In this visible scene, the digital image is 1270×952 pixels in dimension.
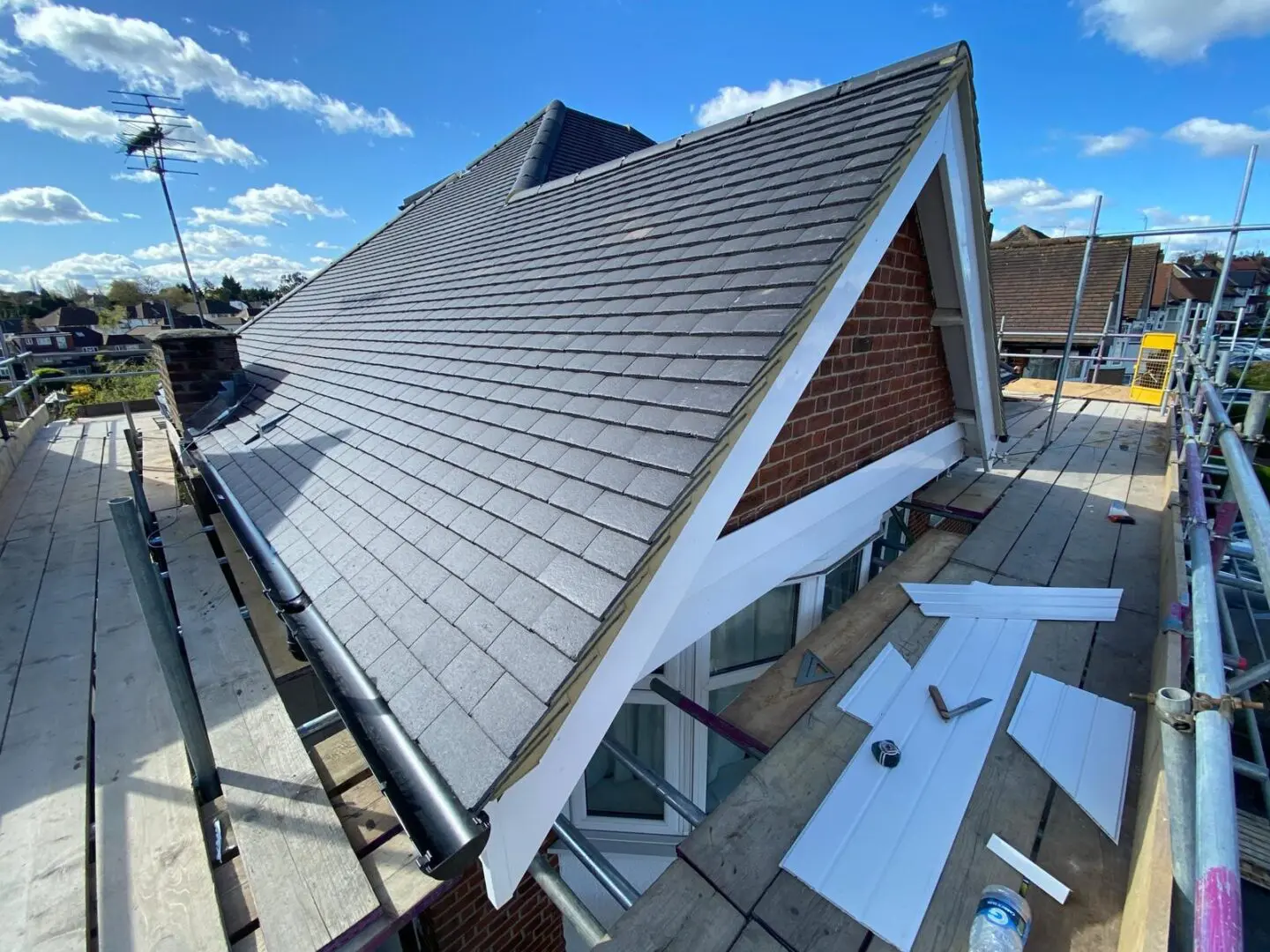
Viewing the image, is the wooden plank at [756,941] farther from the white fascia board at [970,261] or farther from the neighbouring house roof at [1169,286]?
the neighbouring house roof at [1169,286]

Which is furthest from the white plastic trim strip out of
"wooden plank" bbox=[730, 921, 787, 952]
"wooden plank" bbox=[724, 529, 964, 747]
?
"wooden plank" bbox=[724, 529, 964, 747]

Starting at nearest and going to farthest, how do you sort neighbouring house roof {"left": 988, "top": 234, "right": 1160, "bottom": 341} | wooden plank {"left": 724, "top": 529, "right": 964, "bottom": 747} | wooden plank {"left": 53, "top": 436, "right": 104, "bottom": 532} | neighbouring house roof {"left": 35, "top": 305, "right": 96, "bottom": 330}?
wooden plank {"left": 724, "top": 529, "right": 964, "bottom": 747} < wooden plank {"left": 53, "top": 436, "right": 104, "bottom": 532} < neighbouring house roof {"left": 988, "top": 234, "right": 1160, "bottom": 341} < neighbouring house roof {"left": 35, "top": 305, "right": 96, "bottom": 330}

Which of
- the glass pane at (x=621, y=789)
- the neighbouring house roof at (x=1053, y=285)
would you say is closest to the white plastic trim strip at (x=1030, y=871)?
the glass pane at (x=621, y=789)

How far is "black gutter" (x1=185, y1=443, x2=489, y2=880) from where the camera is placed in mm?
1558

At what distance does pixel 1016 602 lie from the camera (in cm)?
361

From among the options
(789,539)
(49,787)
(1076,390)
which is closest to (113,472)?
(49,787)

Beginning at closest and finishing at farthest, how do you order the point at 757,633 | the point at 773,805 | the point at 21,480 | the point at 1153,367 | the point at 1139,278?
1. the point at 773,805
2. the point at 757,633
3. the point at 21,480
4. the point at 1153,367
5. the point at 1139,278

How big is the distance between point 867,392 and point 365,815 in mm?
3864

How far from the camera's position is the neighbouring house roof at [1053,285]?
17.8m

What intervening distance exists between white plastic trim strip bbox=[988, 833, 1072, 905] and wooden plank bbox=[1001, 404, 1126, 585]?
2.53 m

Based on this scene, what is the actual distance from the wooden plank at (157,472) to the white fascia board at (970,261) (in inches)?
317

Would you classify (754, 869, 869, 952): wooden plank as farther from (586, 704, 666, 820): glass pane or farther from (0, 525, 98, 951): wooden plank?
(586, 704, 666, 820): glass pane

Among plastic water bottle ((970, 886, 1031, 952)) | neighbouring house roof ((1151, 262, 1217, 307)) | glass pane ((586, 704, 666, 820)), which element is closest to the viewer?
plastic water bottle ((970, 886, 1031, 952))

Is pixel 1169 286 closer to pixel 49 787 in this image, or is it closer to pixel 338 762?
pixel 338 762
